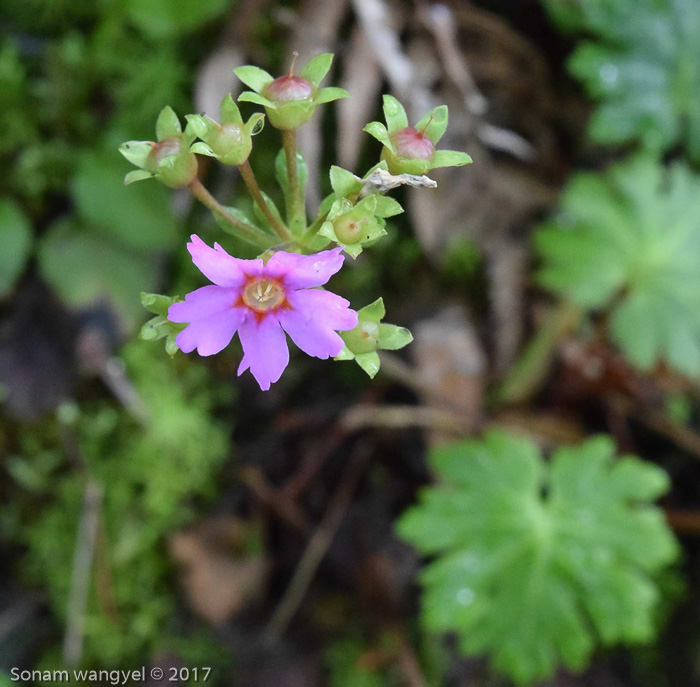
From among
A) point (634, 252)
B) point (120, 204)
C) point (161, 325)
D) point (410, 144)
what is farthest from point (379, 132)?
point (634, 252)

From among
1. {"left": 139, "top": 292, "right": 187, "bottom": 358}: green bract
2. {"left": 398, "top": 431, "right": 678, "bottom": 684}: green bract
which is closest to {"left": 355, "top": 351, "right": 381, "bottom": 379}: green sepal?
{"left": 139, "top": 292, "right": 187, "bottom": 358}: green bract

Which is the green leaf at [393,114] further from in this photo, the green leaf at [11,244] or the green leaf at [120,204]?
the green leaf at [11,244]

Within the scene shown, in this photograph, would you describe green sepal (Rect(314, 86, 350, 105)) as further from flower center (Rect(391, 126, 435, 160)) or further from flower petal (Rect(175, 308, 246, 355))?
flower petal (Rect(175, 308, 246, 355))

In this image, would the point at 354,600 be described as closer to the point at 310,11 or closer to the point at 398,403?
the point at 398,403

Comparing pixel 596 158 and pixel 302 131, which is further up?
pixel 302 131

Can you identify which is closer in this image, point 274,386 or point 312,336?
point 312,336

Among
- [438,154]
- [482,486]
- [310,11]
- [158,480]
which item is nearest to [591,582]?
[482,486]

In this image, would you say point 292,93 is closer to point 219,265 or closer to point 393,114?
point 393,114
